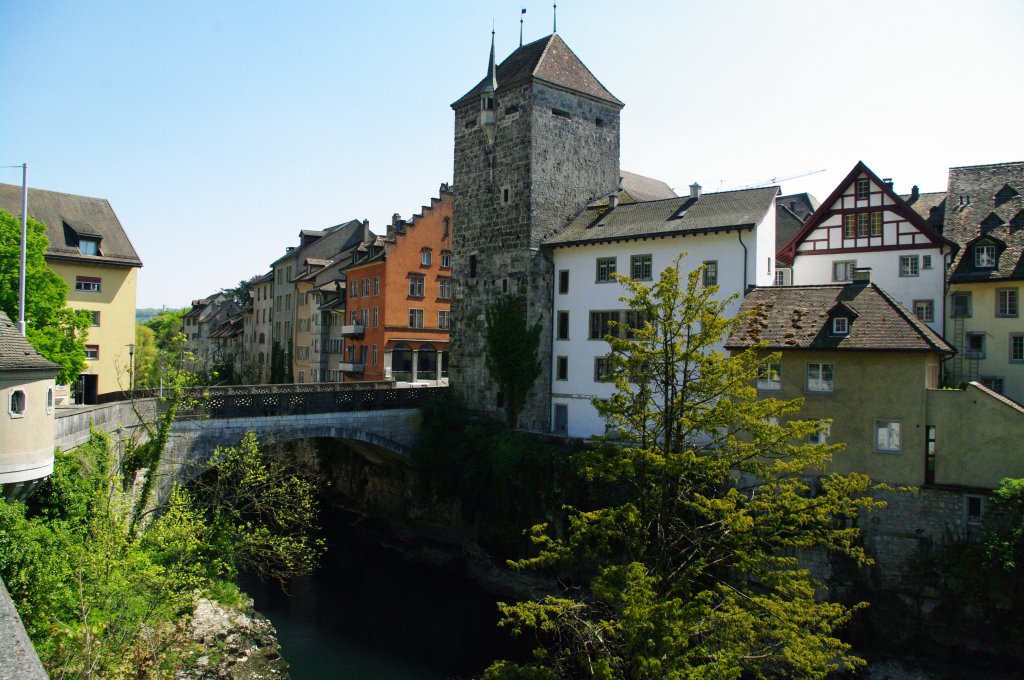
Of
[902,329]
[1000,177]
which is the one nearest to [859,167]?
[1000,177]

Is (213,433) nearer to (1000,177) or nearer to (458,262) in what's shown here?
(458,262)

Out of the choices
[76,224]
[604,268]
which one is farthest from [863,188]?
[76,224]

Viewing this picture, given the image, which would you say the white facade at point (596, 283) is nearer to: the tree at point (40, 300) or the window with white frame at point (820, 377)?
the window with white frame at point (820, 377)

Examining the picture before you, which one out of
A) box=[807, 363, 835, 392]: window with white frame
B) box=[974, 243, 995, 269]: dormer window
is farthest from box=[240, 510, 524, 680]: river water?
box=[974, 243, 995, 269]: dormer window

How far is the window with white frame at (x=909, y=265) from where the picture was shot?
3070cm

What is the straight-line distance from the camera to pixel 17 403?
15.7m

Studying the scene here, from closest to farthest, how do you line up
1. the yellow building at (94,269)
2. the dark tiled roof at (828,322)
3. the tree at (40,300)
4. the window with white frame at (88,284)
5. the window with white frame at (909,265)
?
the dark tiled roof at (828,322) → the tree at (40,300) → the window with white frame at (909,265) → the yellow building at (94,269) → the window with white frame at (88,284)

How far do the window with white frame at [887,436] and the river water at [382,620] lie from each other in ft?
42.1

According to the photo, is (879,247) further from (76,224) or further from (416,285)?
(76,224)

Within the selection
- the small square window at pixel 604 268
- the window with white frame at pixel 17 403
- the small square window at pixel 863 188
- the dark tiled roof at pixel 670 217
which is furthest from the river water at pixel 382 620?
the small square window at pixel 863 188

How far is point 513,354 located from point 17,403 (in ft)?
70.3

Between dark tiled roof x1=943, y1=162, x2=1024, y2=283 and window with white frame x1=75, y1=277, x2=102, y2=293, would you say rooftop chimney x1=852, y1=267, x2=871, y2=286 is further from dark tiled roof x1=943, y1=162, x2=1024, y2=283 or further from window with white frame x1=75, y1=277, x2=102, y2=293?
window with white frame x1=75, y1=277, x2=102, y2=293

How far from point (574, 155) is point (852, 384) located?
17.9 metres

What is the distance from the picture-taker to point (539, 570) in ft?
96.4
